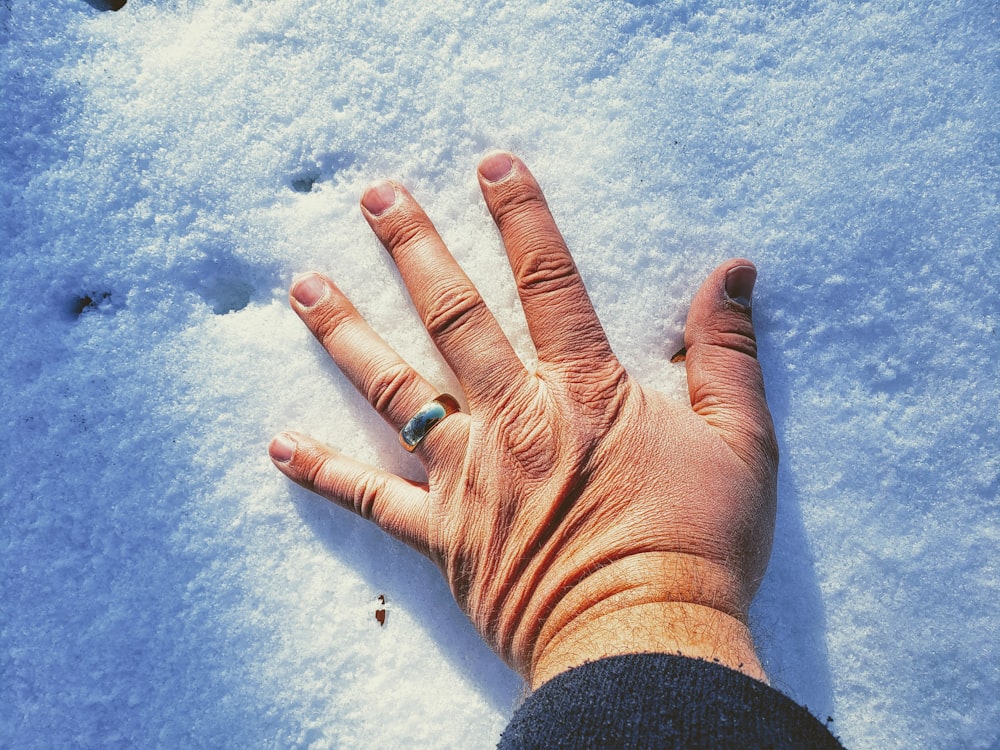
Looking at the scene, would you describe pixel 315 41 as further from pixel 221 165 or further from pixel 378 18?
pixel 221 165

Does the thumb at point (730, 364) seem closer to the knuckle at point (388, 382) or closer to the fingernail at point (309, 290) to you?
the knuckle at point (388, 382)

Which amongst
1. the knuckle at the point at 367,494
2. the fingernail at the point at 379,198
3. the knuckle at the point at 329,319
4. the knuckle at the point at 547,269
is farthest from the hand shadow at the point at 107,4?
the knuckle at the point at 367,494

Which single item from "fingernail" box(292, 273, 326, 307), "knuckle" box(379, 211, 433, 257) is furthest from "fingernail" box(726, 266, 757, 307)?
"fingernail" box(292, 273, 326, 307)

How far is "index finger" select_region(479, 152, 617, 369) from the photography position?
1.24 m

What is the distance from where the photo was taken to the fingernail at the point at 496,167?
50.6 inches

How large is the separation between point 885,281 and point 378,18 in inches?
48.0

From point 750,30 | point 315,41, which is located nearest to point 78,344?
point 315,41

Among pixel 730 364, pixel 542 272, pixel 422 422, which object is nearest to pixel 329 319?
pixel 422 422

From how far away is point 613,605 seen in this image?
1.10 m

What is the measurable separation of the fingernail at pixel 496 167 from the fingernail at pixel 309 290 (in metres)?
0.40

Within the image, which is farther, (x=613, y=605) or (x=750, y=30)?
(x=750, y=30)

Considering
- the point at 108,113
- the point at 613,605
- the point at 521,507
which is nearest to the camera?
the point at 613,605

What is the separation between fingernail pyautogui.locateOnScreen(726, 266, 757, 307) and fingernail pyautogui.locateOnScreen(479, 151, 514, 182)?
0.50 meters

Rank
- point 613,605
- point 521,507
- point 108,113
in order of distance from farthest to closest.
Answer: point 108,113 → point 521,507 → point 613,605
